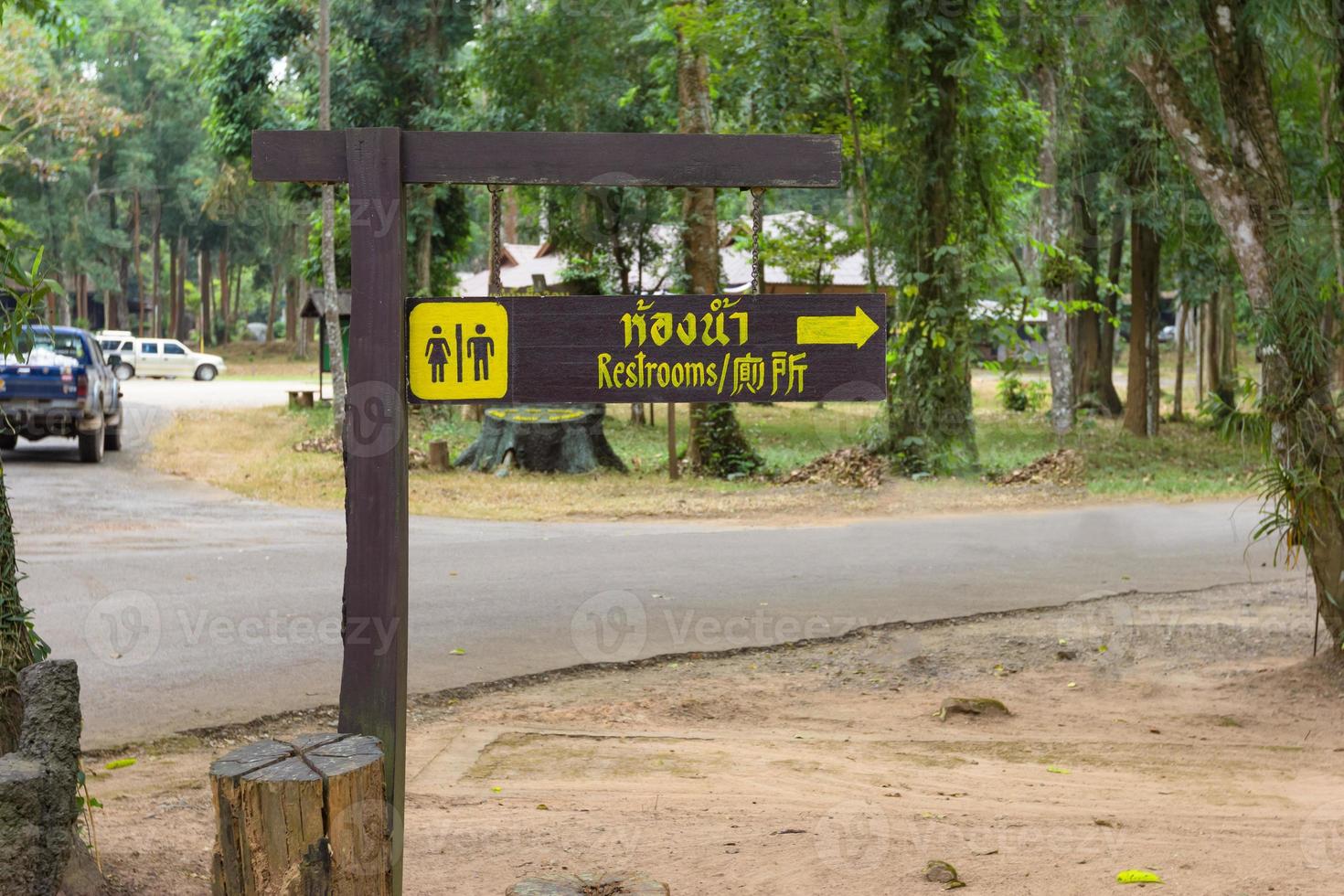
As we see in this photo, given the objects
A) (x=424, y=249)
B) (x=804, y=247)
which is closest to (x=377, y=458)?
(x=424, y=249)

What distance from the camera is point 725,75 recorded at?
67.1 ft

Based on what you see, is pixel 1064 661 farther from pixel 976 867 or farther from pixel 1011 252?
pixel 1011 252

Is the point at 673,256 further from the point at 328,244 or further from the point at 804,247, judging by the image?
the point at 328,244

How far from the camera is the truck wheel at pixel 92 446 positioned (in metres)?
19.2

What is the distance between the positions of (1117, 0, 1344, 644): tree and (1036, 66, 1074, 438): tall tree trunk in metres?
11.6

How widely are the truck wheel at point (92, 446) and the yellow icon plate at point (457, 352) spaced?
54.7 feet

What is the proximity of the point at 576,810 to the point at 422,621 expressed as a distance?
162 inches

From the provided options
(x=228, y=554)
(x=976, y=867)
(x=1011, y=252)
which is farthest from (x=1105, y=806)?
(x=1011, y=252)

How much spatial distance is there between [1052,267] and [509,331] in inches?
706

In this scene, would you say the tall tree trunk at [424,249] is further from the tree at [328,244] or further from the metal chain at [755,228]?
the metal chain at [755,228]

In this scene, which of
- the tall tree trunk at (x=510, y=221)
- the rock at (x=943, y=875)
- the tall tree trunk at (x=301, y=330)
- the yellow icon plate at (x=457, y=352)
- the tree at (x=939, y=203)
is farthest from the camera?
the tall tree trunk at (x=301, y=330)

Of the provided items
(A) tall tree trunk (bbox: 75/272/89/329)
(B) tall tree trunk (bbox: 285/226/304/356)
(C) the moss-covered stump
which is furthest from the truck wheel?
(B) tall tree trunk (bbox: 285/226/304/356)

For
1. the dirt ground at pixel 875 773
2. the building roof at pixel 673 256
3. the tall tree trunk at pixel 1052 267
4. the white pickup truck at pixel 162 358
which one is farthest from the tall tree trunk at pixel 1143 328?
the white pickup truck at pixel 162 358

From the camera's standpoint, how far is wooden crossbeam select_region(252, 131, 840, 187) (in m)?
4.23
